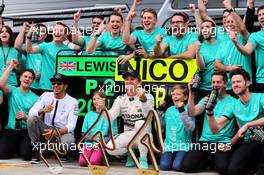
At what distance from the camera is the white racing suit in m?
6.85

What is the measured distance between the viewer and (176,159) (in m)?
6.76

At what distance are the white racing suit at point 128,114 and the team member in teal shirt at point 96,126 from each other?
0.17 m

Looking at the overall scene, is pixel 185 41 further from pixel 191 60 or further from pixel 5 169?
pixel 5 169

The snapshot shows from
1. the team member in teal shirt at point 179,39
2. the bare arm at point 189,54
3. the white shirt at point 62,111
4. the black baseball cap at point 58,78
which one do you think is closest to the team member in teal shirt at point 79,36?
the black baseball cap at point 58,78

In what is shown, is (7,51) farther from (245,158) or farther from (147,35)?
(245,158)

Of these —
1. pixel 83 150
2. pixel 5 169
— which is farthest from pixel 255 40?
pixel 5 169

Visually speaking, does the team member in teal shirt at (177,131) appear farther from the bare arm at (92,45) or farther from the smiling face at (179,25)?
the bare arm at (92,45)

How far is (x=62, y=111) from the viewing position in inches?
295

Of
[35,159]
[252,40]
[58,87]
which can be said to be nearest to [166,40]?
[252,40]

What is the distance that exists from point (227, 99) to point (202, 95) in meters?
0.43

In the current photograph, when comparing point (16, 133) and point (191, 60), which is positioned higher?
point (191, 60)

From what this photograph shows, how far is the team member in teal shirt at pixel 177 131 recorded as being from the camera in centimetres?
677

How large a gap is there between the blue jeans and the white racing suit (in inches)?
13.8

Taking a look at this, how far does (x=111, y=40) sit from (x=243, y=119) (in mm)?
2122
